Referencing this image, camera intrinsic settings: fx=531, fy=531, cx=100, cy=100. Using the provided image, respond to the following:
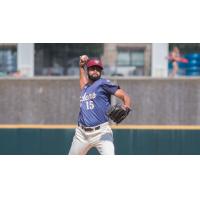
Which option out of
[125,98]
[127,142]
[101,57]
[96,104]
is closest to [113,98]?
[127,142]

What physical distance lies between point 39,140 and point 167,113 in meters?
3.82

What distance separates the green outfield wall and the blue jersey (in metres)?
1.73

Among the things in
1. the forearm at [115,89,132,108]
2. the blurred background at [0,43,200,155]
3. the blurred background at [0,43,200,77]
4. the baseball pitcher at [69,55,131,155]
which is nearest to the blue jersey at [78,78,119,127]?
the baseball pitcher at [69,55,131,155]

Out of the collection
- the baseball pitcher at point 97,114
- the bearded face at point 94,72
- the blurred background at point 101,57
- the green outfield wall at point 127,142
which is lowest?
→ the green outfield wall at point 127,142

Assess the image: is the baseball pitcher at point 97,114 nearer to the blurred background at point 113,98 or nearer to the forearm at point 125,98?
the forearm at point 125,98

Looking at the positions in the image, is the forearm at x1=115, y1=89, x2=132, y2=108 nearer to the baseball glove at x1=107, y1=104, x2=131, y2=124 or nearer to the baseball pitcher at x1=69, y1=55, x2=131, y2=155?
the baseball pitcher at x1=69, y1=55, x2=131, y2=155

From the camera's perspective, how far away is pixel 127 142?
8617 mm

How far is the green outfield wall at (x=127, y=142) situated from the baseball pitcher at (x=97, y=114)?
1.68 meters

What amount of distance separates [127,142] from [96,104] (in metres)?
1.86

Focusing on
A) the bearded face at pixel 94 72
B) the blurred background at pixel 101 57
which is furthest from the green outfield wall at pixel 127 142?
the blurred background at pixel 101 57

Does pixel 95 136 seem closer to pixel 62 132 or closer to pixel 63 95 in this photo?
pixel 62 132

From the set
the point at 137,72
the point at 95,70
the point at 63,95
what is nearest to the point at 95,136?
the point at 95,70

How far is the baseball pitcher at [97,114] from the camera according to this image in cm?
682

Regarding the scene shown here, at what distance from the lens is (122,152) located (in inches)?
340
